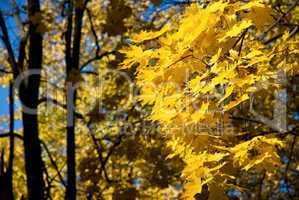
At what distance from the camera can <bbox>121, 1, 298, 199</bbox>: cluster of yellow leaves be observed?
7.32 ft

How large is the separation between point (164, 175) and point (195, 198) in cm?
629

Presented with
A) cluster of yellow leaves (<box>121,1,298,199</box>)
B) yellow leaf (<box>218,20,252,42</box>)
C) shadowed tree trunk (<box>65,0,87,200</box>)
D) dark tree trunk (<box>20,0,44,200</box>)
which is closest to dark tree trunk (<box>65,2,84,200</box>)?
shadowed tree trunk (<box>65,0,87,200</box>)

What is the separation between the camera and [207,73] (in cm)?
227

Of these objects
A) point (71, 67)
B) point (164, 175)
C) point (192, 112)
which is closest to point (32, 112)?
point (71, 67)

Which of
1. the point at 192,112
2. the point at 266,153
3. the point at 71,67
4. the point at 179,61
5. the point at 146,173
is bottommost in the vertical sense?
the point at 146,173

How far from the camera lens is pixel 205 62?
2414 mm

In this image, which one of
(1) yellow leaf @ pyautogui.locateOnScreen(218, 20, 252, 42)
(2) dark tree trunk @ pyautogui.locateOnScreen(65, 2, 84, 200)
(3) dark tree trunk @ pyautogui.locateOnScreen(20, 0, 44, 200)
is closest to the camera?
(1) yellow leaf @ pyautogui.locateOnScreen(218, 20, 252, 42)

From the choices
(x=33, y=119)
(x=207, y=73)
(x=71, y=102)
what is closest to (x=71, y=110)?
(x=71, y=102)

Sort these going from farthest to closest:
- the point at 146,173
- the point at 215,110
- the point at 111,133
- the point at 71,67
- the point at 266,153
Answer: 1. the point at 146,173
2. the point at 111,133
3. the point at 71,67
4. the point at 215,110
5. the point at 266,153

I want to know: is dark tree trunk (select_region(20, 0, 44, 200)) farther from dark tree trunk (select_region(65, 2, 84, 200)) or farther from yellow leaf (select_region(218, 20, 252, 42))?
yellow leaf (select_region(218, 20, 252, 42))

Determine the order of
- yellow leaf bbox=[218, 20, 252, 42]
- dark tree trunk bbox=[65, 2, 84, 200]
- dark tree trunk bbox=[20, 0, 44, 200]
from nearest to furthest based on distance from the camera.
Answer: yellow leaf bbox=[218, 20, 252, 42], dark tree trunk bbox=[20, 0, 44, 200], dark tree trunk bbox=[65, 2, 84, 200]

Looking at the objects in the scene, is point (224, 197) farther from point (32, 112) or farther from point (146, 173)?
point (146, 173)

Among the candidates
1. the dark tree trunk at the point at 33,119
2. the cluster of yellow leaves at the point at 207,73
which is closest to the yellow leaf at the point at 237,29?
the cluster of yellow leaves at the point at 207,73

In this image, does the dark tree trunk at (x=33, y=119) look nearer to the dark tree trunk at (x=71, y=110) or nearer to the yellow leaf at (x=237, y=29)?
the dark tree trunk at (x=71, y=110)
